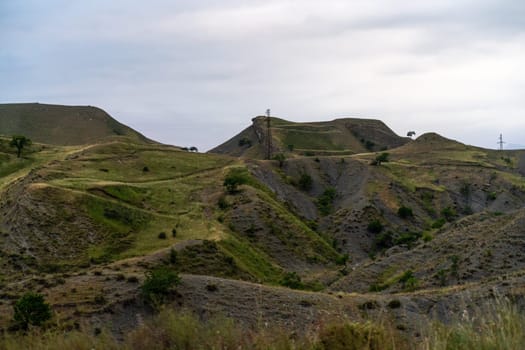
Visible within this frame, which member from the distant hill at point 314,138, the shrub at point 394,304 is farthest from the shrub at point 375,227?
the distant hill at point 314,138

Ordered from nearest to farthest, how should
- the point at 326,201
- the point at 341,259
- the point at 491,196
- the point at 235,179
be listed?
the point at 341,259 < the point at 235,179 < the point at 326,201 < the point at 491,196

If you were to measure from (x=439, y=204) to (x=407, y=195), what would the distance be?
573 cm

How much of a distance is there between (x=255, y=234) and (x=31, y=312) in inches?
1556

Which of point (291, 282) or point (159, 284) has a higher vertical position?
point (159, 284)

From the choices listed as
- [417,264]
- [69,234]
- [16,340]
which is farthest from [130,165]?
[16,340]

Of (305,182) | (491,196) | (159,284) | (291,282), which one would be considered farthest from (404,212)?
(159,284)

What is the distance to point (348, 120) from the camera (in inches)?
6506

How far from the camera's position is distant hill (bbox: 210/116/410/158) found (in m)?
132

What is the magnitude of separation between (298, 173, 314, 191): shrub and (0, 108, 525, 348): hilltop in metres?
0.21

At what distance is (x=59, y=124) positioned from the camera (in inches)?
5797

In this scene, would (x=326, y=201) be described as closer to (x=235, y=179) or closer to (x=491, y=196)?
(x=235, y=179)

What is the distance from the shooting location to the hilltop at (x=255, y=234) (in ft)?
91.3

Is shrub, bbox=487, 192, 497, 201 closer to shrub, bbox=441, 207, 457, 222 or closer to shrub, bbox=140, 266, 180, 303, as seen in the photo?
shrub, bbox=441, 207, 457, 222

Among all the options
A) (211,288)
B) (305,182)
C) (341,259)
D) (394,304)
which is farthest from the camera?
(305,182)
